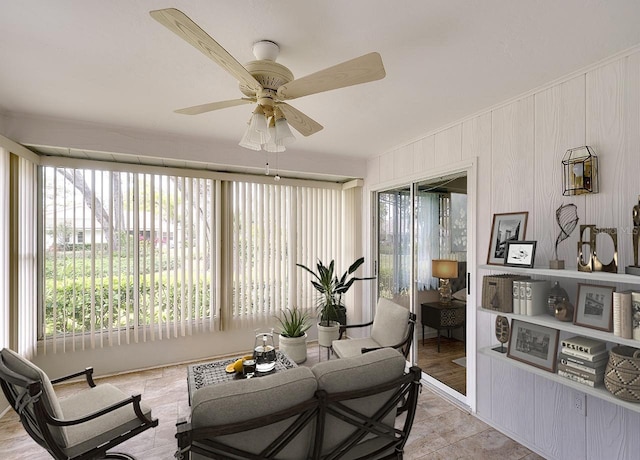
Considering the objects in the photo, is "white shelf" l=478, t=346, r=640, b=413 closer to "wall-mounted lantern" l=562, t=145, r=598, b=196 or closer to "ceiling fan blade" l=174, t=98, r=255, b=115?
"wall-mounted lantern" l=562, t=145, r=598, b=196

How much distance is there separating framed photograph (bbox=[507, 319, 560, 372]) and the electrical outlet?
10.7 inches

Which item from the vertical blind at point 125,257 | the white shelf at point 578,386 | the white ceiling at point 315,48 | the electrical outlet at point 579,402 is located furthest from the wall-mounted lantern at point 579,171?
the vertical blind at point 125,257

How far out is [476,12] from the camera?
1.48 m

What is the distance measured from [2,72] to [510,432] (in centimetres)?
438

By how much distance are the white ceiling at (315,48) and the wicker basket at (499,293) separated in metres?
1.37

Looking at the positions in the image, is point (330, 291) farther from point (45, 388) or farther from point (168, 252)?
point (45, 388)

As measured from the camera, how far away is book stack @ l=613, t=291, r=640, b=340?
159 centimetres

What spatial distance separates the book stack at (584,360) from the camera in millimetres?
1787

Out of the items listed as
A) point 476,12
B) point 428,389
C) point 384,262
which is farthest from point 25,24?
point 428,389

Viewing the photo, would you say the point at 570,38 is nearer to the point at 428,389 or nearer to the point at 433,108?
the point at 433,108

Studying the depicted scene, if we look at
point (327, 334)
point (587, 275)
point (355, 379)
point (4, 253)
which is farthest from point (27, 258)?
point (587, 275)

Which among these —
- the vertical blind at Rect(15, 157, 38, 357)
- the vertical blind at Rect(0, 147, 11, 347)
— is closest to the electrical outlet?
the vertical blind at Rect(0, 147, 11, 347)

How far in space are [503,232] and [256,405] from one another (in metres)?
2.17

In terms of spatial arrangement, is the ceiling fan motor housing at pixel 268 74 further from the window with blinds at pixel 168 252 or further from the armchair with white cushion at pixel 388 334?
the window with blinds at pixel 168 252
